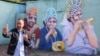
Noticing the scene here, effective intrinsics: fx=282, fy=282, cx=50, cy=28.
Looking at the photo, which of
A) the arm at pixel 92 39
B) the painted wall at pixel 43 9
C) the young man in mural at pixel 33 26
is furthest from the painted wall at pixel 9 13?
the arm at pixel 92 39

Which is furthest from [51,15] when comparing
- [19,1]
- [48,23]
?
[19,1]

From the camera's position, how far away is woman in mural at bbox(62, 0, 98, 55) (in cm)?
1138

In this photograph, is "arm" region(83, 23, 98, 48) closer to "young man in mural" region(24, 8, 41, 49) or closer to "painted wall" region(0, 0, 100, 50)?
"painted wall" region(0, 0, 100, 50)

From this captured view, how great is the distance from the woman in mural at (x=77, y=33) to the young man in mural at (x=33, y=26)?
1429mm

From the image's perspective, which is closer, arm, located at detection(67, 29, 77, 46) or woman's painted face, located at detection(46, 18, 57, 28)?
arm, located at detection(67, 29, 77, 46)

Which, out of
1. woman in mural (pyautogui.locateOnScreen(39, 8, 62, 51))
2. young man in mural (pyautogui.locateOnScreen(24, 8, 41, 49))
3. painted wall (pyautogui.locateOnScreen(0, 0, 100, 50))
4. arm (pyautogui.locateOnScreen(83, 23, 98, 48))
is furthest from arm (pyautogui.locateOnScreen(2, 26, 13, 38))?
young man in mural (pyautogui.locateOnScreen(24, 8, 41, 49))

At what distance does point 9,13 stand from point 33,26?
234cm

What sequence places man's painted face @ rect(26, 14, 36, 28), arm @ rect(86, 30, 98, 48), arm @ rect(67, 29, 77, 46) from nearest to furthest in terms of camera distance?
1. arm @ rect(86, 30, 98, 48)
2. arm @ rect(67, 29, 77, 46)
3. man's painted face @ rect(26, 14, 36, 28)

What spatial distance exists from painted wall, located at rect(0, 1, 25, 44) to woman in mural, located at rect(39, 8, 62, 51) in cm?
270

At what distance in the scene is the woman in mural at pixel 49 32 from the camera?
12266mm

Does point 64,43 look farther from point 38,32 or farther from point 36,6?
point 36,6

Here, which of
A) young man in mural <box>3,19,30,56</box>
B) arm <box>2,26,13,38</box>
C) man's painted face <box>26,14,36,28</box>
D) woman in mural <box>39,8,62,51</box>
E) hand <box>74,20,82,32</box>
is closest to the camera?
arm <box>2,26,13,38</box>

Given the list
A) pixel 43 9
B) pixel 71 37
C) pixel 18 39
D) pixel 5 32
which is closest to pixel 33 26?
pixel 43 9

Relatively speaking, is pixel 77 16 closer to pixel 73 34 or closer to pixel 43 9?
pixel 73 34
